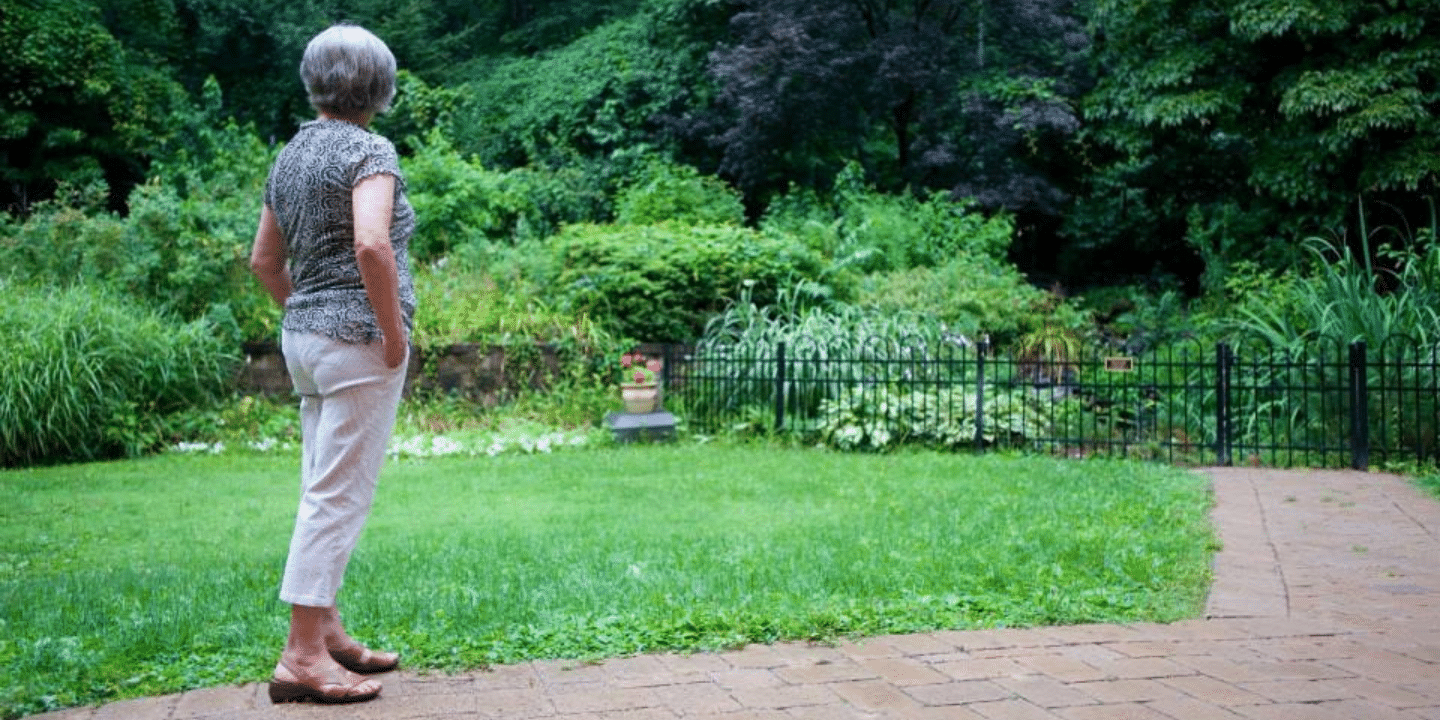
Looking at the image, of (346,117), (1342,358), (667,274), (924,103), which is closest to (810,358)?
(667,274)

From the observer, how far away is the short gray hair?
2.91 metres

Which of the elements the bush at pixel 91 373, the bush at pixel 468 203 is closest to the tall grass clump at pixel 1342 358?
the bush at pixel 468 203

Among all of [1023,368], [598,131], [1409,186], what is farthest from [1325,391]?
[598,131]

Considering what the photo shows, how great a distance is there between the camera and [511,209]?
50.4ft

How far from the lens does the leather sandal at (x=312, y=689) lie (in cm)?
287

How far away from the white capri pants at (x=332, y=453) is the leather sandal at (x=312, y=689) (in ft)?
0.57

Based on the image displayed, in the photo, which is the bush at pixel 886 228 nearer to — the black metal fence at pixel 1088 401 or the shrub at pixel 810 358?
the shrub at pixel 810 358

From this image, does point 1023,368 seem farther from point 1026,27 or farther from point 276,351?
point 1026,27

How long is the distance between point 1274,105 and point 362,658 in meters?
13.6

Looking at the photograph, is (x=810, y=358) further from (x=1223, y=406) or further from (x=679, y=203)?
(x=679, y=203)

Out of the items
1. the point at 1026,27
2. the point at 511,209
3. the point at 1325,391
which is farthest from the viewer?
the point at 1026,27

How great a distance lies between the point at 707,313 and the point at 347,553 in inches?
348

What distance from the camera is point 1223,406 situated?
8391 millimetres

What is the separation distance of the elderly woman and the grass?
370 millimetres
